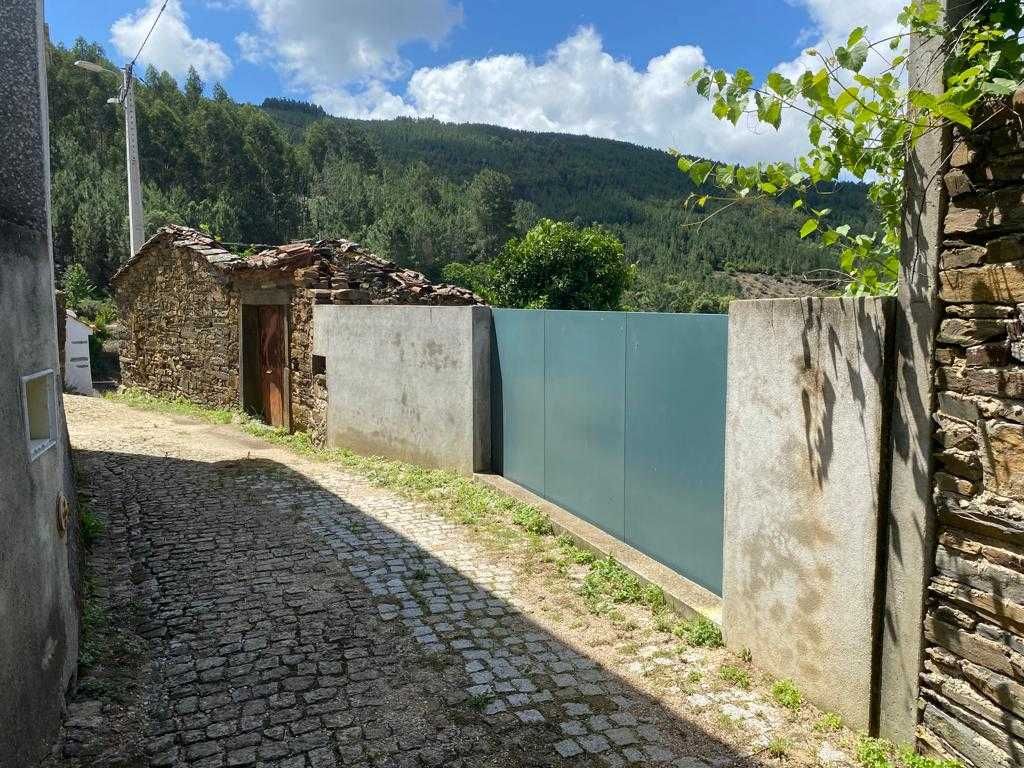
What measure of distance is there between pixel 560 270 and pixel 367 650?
20.8 meters

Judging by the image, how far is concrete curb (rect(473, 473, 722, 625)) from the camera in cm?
442

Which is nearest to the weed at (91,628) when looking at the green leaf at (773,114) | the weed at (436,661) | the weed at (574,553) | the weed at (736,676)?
the weed at (436,661)

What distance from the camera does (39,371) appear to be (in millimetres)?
3480

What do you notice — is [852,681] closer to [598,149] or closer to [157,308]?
[157,308]

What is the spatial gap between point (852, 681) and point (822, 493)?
83 cm

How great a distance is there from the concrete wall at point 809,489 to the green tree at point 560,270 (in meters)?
19.9

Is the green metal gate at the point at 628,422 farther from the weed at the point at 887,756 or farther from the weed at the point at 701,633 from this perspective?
the weed at the point at 887,756

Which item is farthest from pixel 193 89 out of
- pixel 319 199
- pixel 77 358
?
pixel 77 358

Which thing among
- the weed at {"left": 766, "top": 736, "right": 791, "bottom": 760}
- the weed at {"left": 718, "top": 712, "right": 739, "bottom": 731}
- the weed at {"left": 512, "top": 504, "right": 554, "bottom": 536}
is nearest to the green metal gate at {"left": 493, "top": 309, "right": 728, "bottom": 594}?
the weed at {"left": 512, "top": 504, "right": 554, "bottom": 536}

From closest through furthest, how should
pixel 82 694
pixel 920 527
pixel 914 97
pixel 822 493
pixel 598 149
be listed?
pixel 914 97, pixel 920 527, pixel 822 493, pixel 82 694, pixel 598 149

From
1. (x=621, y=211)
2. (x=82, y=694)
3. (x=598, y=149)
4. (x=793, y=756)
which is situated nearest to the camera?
(x=793, y=756)

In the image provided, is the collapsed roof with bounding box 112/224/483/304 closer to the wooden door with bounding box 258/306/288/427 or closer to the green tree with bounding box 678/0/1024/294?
the wooden door with bounding box 258/306/288/427

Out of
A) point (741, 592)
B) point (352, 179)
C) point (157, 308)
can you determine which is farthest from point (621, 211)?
point (741, 592)

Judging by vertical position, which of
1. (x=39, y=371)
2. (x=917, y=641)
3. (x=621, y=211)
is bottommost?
(x=917, y=641)
